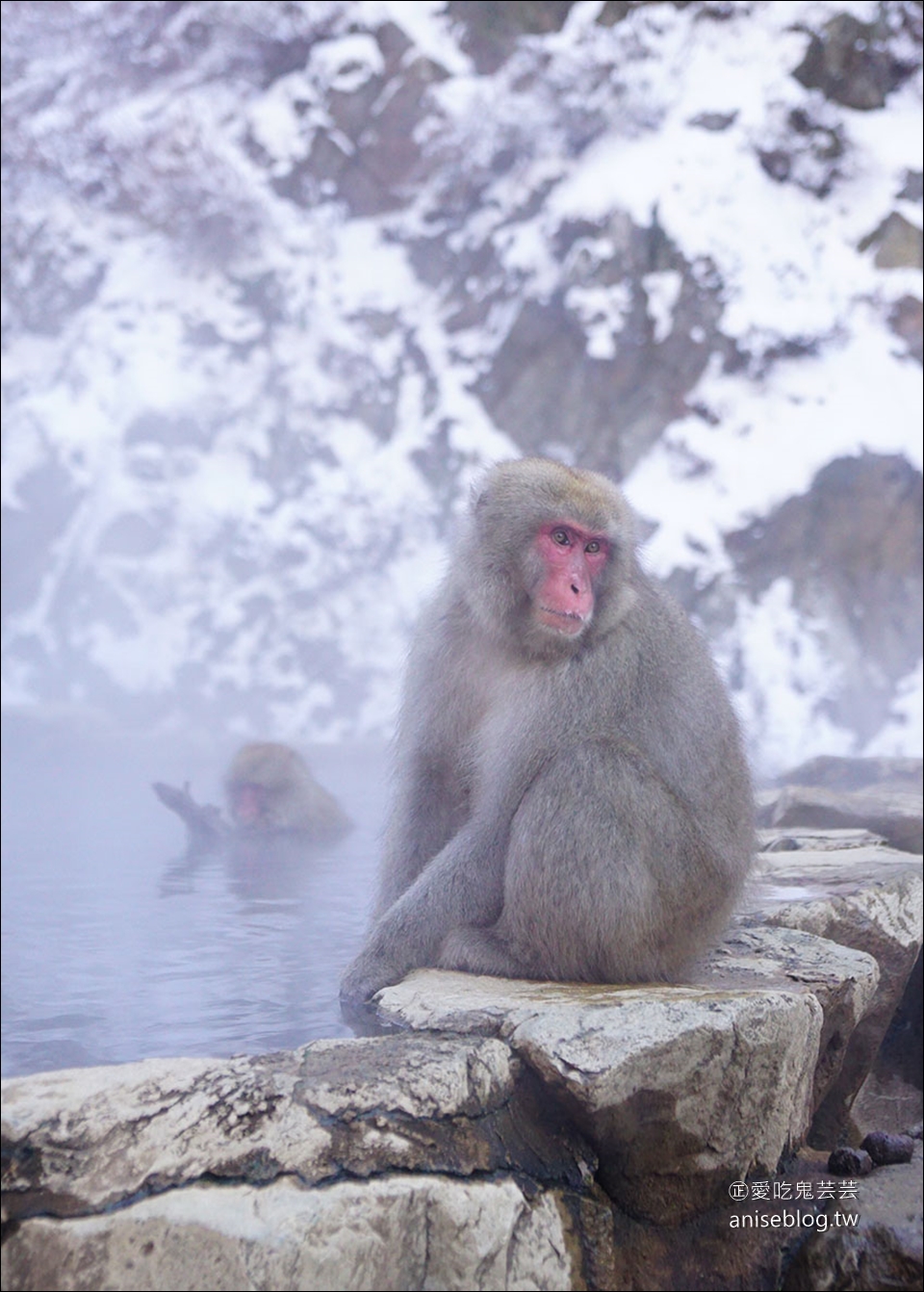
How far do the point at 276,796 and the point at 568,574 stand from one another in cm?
399

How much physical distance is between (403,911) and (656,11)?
9.75 metres

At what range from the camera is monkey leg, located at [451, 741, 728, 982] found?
1836 millimetres

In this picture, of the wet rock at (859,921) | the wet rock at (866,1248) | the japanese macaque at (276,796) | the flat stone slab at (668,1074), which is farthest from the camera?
the japanese macaque at (276,796)

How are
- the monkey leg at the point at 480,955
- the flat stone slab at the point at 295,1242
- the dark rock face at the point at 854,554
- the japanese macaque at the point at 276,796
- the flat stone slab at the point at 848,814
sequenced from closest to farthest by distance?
the flat stone slab at the point at 295,1242 → the monkey leg at the point at 480,955 → the flat stone slab at the point at 848,814 → the japanese macaque at the point at 276,796 → the dark rock face at the point at 854,554

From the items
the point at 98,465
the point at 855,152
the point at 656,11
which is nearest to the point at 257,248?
the point at 98,465

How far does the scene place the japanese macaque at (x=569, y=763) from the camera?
186cm

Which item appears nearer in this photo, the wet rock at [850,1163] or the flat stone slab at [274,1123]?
the flat stone slab at [274,1123]

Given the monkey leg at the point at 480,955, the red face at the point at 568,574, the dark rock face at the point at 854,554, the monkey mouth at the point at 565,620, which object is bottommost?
the monkey leg at the point at 480,955

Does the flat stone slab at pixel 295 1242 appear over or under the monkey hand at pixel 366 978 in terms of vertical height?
under

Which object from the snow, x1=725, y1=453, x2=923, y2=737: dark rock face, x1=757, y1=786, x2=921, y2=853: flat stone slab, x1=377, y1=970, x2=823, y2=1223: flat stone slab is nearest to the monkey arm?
x1=377, y1=970, x2=823, y2=1223: flat stone slab

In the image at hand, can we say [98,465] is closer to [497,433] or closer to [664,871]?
[497,433]

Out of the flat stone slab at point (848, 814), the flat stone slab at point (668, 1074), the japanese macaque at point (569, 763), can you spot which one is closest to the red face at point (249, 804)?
the flat stone slab at point (848, 814)

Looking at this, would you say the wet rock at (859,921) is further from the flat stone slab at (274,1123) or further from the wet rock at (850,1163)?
the flat stone slab at (274,1123)

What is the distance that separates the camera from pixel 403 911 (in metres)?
2.04
